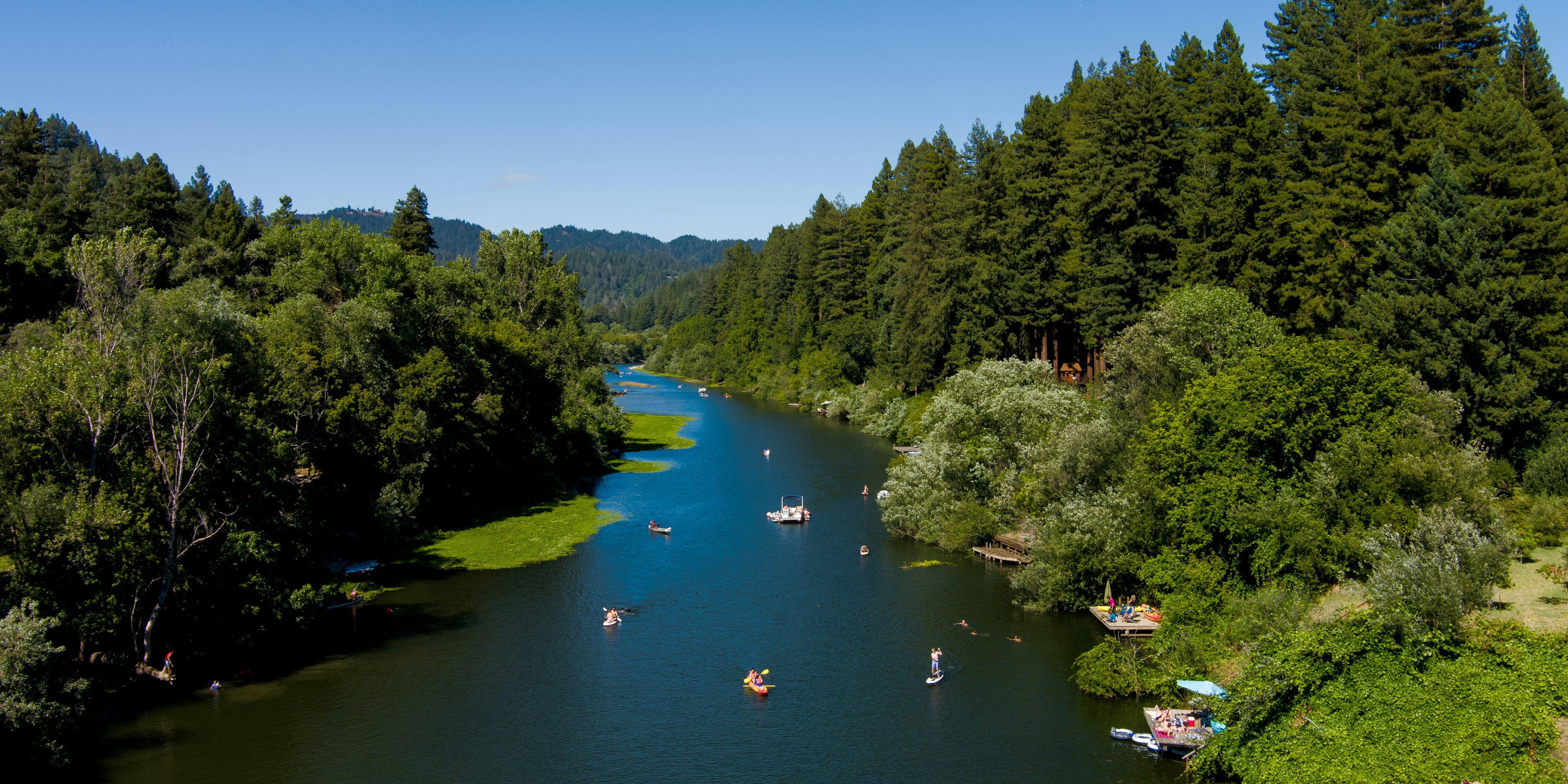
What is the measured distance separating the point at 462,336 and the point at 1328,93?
54569 millimetres

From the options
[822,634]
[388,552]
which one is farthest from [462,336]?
[822,634]

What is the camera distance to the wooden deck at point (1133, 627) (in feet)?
131

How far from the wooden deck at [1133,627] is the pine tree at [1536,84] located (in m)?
34.3

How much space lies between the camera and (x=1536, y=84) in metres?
52.2

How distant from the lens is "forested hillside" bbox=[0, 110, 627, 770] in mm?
33688

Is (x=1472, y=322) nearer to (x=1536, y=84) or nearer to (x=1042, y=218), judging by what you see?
(x=1536, y=84)

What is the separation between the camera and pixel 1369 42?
51594 millimetres

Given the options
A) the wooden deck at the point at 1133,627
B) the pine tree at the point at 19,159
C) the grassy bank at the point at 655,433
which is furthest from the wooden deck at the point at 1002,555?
the pine tree at the point at 19,159

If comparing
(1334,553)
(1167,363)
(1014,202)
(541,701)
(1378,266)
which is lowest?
(541,701)

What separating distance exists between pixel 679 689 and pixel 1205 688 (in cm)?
1849

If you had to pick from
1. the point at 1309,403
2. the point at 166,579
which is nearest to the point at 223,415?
the point at 166,579

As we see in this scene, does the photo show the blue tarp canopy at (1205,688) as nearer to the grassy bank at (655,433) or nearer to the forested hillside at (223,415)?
the forested hillside at (223,415)

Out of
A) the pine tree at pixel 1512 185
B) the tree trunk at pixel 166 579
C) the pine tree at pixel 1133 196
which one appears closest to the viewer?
the tree trunk at pixel 166 579

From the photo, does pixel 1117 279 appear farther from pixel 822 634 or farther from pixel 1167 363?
pixel 822 634
